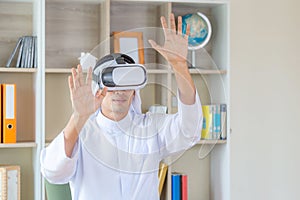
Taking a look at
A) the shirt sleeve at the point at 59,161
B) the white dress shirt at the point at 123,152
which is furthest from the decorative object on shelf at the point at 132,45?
the shirt sleeve at the point at 59,161

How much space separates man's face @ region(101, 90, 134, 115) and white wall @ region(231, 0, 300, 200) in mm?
2075

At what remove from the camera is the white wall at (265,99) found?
10.7 ft

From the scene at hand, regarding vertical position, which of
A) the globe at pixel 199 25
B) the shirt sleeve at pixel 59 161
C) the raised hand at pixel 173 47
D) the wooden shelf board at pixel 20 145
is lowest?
the wooden shelf board at pixel 20 145

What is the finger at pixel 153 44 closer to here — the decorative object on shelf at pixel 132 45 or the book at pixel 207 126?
the decorative object on shelf at pixel 132 45

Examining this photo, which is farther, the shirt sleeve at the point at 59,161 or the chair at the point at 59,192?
the chair at the point at 59,192

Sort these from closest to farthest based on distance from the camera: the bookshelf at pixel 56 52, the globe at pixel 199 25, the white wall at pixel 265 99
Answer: the bookshelf at pixel 56 52
the globe at pixel 199 25
the white wall at pixel 265 99

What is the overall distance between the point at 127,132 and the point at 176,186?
1780mm

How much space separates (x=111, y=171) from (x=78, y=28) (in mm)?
1492

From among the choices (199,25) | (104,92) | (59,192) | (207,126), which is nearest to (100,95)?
(104,92)

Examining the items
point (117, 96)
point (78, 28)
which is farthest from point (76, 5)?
point (117, 96)

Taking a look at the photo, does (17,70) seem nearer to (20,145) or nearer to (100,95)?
(20,145)

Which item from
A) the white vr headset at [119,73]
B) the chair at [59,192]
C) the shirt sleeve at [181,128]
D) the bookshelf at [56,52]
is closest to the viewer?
the white vr headset at [119,73]

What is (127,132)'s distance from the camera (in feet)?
4.02

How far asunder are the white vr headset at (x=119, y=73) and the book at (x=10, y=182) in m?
1.74
